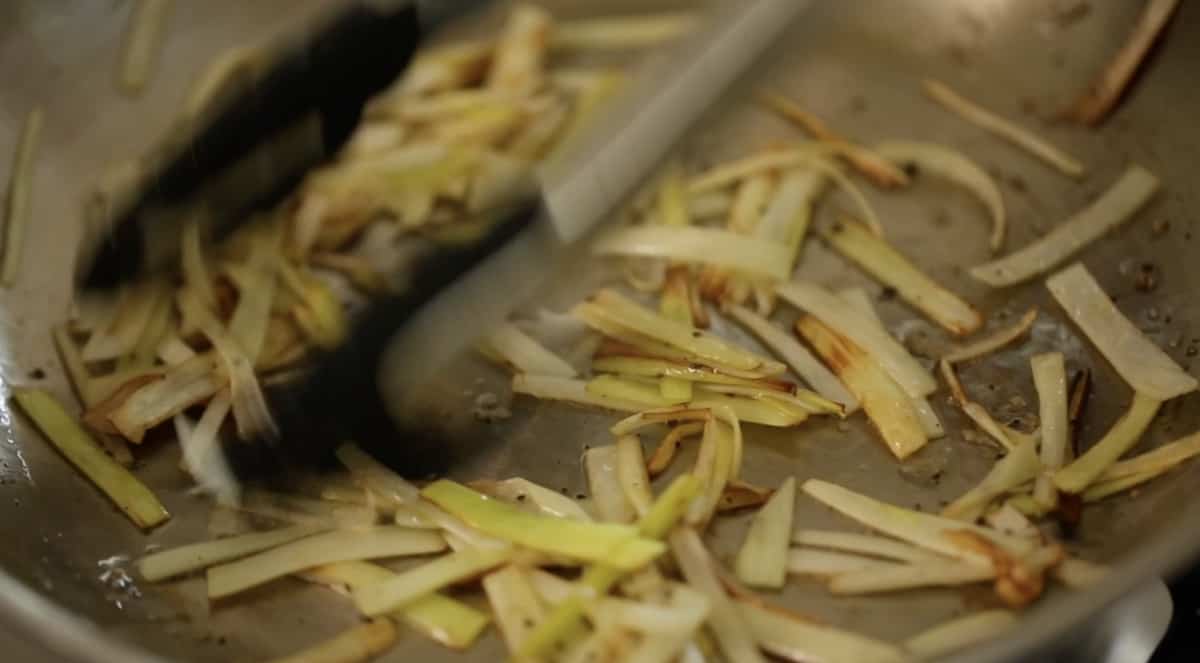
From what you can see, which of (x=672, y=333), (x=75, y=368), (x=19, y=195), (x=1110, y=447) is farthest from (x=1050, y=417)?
(x=19, y=195)

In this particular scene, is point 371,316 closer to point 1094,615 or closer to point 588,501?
point 588,501

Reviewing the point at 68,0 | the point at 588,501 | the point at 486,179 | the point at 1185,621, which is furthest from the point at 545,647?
the point at 68,0

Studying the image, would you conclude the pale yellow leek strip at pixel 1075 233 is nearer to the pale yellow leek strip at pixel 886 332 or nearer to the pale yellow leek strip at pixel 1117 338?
the pale yellow leek strip at pixel 1117 338

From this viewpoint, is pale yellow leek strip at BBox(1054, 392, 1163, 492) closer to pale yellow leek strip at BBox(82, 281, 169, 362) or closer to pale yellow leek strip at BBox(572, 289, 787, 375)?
pale yellow leek strip at BBox(572, 289, 787, 375)

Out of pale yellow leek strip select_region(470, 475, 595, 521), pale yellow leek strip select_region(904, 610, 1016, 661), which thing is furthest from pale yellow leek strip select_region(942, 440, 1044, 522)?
pale yellow leek strip select_region(470, 475, 595, 521)

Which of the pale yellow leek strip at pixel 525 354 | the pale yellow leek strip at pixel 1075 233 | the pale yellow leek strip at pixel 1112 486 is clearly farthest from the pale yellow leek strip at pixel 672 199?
the pale yellow leek strip at pixel 1112 486

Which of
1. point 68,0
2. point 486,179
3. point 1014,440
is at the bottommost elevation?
point 1014,440
